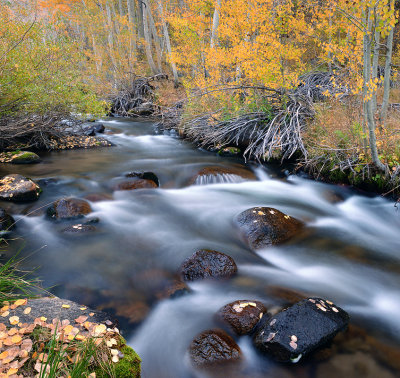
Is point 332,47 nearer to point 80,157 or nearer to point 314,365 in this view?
point 314,365

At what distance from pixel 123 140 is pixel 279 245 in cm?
923

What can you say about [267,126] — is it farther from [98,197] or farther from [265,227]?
[98,197]

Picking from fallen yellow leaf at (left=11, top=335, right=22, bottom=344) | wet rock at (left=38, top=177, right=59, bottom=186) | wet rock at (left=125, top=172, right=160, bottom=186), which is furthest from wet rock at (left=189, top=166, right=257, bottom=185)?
fallen yellow leaf at (left=11, top=335, right=22, bottom=344)

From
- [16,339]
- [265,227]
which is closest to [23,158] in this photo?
[265,227]

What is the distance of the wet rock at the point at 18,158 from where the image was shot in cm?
866

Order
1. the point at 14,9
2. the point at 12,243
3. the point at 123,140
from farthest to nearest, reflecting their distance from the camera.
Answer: the point at 123,140 < the point at 14,9 < the point at 12,243

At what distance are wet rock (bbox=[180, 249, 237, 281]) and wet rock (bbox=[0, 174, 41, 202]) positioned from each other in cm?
397

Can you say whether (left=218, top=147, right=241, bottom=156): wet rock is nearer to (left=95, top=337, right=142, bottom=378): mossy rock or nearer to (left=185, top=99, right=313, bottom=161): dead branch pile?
(left=185, top=99, right=313, bottom=161): dead branch pile

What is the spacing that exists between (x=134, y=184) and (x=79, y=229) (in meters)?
2.28

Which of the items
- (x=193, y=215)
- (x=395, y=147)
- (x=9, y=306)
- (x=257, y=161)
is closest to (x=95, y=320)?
(x=9, y=306)

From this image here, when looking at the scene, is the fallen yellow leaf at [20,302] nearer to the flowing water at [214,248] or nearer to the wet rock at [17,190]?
the flowing water at [214,248]

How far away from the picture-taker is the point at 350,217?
6.26m

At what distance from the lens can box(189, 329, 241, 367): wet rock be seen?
2.96 metres

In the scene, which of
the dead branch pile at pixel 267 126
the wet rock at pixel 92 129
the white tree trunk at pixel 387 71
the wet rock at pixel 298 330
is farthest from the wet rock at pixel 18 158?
the white tree trunk at pixel 387 71
